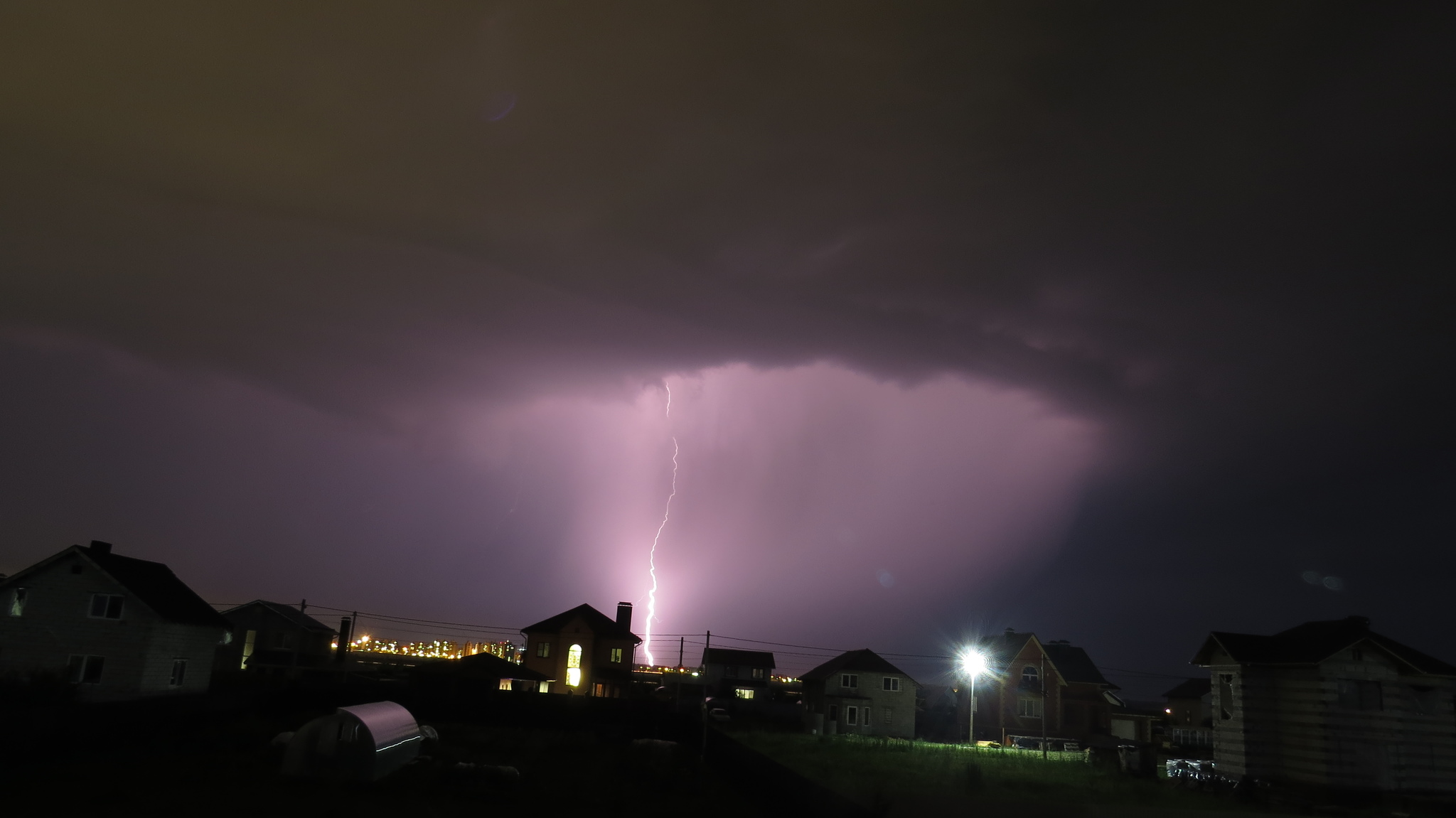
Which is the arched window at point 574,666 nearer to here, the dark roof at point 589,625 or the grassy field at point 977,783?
the dark roof at point 589,625

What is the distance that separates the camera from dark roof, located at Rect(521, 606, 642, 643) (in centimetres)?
7925

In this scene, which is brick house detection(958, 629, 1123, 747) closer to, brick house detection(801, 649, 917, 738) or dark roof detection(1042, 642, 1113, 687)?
dark roof detection(1042, 642, 1113, 687)

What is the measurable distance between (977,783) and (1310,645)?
1545 centimetres

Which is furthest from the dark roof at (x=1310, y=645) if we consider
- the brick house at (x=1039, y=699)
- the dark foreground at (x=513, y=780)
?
the brick house at (x=1039, y=699)

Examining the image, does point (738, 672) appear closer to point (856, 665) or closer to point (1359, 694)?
point (856, 665)

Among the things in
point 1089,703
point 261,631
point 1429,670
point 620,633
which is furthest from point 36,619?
point 1089,703

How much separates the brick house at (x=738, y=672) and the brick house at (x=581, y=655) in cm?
1454

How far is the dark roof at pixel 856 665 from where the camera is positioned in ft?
252

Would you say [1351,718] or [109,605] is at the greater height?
[109,605]

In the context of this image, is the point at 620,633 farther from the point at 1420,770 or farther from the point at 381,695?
the point at 1420,770

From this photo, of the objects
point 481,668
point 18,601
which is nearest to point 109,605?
point 18,601

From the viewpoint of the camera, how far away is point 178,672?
47719 millimetres

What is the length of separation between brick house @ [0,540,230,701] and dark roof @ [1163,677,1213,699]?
110m

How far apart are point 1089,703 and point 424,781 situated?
6175 cm
